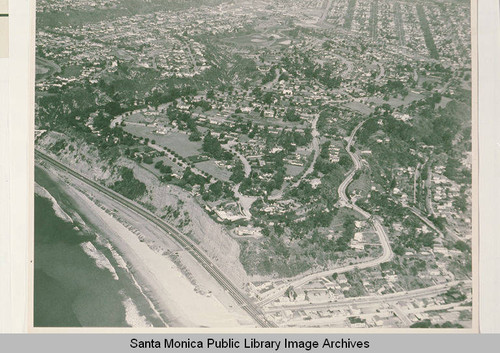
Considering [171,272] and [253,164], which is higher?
[253,164]

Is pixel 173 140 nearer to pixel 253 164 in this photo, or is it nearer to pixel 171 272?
pixel 253 164

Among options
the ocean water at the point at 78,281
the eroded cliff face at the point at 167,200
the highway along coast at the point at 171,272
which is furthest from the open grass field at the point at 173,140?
the ocean water at the point at 78,281

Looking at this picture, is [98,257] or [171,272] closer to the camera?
[171,272]

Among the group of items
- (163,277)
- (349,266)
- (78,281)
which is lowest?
(78,281)

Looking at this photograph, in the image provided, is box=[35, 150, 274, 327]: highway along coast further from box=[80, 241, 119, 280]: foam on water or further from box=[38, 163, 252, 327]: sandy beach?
box=[80, 241, 119, 280]: foam on water

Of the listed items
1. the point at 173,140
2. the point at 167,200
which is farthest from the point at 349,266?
the point at 173,140

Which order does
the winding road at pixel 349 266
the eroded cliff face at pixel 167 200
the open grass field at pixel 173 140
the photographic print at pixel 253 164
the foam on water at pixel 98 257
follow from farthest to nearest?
the open grass field at pixel 173 140 < the foam on water at pixel 98 257 < the eroded cliff face at pixel 167 200 < the winding road at pixel 349 266 < the photographic print at pixel 253 164

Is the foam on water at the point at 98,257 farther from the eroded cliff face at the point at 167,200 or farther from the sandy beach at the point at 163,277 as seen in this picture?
the eroded cliff face at the point at 167,200
